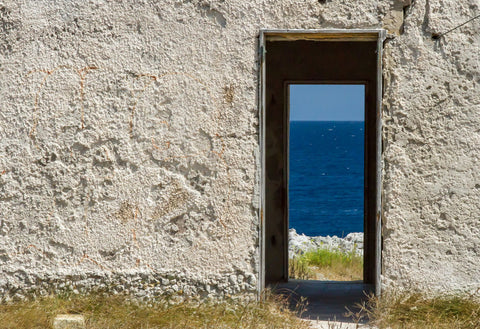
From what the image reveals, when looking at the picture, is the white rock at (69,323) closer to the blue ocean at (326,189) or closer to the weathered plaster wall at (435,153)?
the weathered plaster wall at (435,153)

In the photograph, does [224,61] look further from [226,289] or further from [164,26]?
[226,289]

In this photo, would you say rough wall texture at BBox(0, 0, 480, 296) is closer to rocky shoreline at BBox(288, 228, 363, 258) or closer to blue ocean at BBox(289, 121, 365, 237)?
rocky shoreline at BBox(288, 228, 363, 258)

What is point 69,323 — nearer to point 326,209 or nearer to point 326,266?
point 326,266

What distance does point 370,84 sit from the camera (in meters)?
6.53

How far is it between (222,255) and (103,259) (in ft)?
2.67

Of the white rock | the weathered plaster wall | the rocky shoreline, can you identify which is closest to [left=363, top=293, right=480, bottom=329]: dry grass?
the weathered plaster wall

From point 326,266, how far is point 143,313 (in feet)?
14.6

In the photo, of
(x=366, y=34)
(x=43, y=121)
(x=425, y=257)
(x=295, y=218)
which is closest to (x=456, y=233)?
(x=425, y=257)

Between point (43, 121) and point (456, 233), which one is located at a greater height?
point (43, 121)

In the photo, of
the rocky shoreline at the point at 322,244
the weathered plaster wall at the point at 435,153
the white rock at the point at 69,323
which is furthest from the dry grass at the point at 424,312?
the rocky shoreline at the point at 322,244

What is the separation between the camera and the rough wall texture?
4.38 meters

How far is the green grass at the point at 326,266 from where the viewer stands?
7479mm

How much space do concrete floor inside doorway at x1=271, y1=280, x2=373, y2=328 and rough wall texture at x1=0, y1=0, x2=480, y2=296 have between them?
599 millimetres

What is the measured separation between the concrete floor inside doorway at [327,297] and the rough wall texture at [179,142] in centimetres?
60
